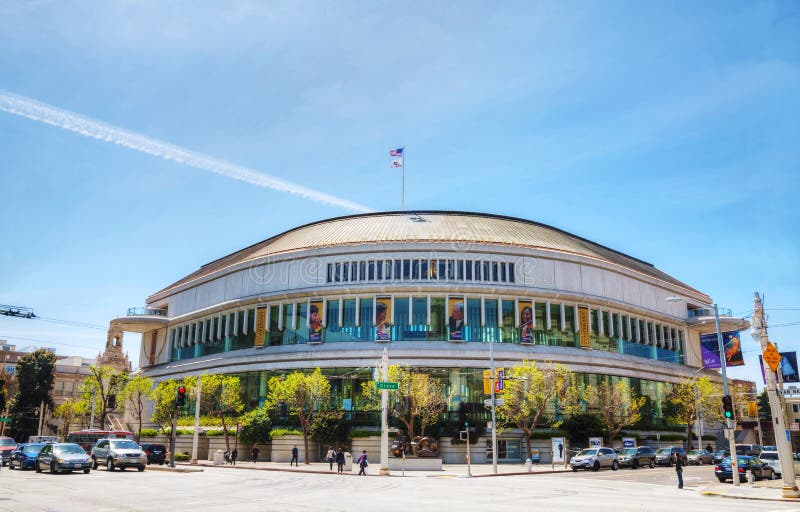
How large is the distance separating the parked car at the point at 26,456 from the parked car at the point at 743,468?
128 feet

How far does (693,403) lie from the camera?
7144cm

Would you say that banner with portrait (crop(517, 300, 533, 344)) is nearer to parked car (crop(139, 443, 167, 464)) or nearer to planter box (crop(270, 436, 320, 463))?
planter box (crop(270, 436, 320, 463))

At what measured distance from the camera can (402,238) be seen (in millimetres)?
69062

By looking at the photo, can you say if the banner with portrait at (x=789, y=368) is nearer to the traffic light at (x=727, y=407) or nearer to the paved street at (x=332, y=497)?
the traffic light at (x=727, y=407)

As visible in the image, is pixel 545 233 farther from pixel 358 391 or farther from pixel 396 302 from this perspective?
pixel 358 391

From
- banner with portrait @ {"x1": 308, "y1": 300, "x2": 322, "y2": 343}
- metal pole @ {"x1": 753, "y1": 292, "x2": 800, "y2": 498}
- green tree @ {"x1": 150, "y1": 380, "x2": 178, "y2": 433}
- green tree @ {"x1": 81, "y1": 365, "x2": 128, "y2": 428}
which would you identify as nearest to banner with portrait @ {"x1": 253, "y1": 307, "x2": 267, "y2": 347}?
banner with portrait @ {"x1": 308, "y1": 300, "x2": 322, "y2": 343}

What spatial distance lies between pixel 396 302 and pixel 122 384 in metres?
40.5

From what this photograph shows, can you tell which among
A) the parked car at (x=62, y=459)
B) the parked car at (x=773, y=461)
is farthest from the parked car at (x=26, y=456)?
the parked car at (x=773, y=461)

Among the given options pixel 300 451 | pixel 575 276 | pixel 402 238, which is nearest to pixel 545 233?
pixel 575 276

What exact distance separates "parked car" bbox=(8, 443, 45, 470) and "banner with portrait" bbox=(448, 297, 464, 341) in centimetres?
3756

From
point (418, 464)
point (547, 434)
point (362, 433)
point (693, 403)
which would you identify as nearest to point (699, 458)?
point (547, 434)

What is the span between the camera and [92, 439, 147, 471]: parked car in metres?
37.2

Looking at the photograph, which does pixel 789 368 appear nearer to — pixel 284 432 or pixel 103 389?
pixel 284 432

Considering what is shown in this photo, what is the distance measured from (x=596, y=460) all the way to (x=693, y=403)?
30.1 metres
